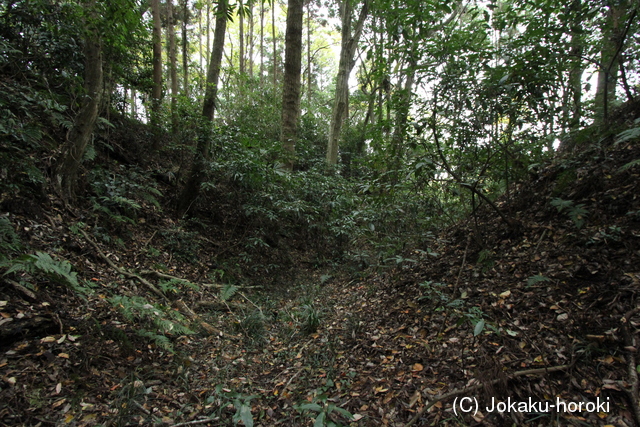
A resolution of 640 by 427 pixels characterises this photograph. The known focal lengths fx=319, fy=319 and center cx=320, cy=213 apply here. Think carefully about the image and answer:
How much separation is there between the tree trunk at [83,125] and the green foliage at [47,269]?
6.75ft

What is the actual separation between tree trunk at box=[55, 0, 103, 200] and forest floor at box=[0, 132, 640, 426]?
563 millimetres

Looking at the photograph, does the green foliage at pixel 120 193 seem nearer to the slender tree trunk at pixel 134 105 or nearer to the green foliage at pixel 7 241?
the green foliage at pixel 7 241

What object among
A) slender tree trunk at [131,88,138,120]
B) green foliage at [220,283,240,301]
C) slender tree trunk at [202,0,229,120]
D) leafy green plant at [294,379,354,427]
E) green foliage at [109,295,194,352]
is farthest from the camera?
slender tree trunk at [131,88,138,120]

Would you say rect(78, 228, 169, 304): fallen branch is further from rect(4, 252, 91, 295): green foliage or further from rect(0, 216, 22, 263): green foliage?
rect(0, 216, 22, 263): green foliage

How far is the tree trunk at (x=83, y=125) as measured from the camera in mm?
4598

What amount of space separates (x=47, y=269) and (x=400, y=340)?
3424 mm

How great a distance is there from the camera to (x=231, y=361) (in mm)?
3465

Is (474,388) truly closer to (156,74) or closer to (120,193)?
(120,193)

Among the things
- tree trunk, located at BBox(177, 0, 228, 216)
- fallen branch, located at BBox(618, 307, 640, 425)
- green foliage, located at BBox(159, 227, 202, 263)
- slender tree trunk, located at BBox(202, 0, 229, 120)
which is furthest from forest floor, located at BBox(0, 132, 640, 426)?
slender tree trunk, located at BBox(202, 0, 229, 120)

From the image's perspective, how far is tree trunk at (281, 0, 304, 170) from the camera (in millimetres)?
7723

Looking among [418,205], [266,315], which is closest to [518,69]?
[418,205]

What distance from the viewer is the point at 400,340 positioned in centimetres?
322

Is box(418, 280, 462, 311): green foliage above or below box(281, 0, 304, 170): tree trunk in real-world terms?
below

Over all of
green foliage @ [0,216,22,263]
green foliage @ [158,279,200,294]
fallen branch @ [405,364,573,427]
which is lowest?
fallen branch @ [405,364,573,427]
